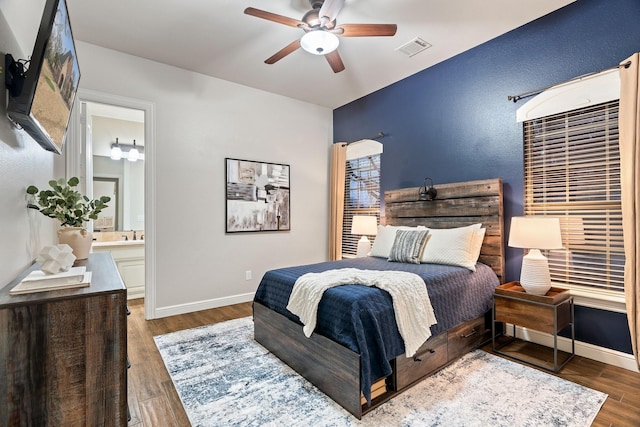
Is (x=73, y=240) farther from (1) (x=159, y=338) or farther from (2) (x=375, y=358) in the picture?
(2) (x=375, y=358)

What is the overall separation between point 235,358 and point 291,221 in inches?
95.6

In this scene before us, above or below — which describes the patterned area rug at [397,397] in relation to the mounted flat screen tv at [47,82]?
below

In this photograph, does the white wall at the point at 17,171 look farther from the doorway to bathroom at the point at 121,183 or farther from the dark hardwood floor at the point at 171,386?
the doorway to bathroom at the point at 121,183

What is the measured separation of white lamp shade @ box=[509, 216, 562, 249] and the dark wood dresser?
9.06 ft

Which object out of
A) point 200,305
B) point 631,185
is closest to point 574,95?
point 631,185

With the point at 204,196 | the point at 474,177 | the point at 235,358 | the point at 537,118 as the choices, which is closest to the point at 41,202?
the point at 235,358

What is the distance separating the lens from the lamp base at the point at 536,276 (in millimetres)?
2447

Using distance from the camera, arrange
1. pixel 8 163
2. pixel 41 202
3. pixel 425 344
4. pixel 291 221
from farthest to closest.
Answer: pixel 291 221 < pixel 425 344 < pixel 41 202 < pixel 8 163

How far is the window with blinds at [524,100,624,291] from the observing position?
2426 millimetres

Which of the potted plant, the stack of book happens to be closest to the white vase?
the potted plant

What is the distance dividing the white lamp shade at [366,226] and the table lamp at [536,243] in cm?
182

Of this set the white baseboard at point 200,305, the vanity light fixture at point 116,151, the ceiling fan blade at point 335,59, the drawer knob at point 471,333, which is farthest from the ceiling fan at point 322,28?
the vanity light fixture at point 116,151

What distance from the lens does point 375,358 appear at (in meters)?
1.82

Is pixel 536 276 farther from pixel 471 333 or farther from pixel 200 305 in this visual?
pixel 200 305
